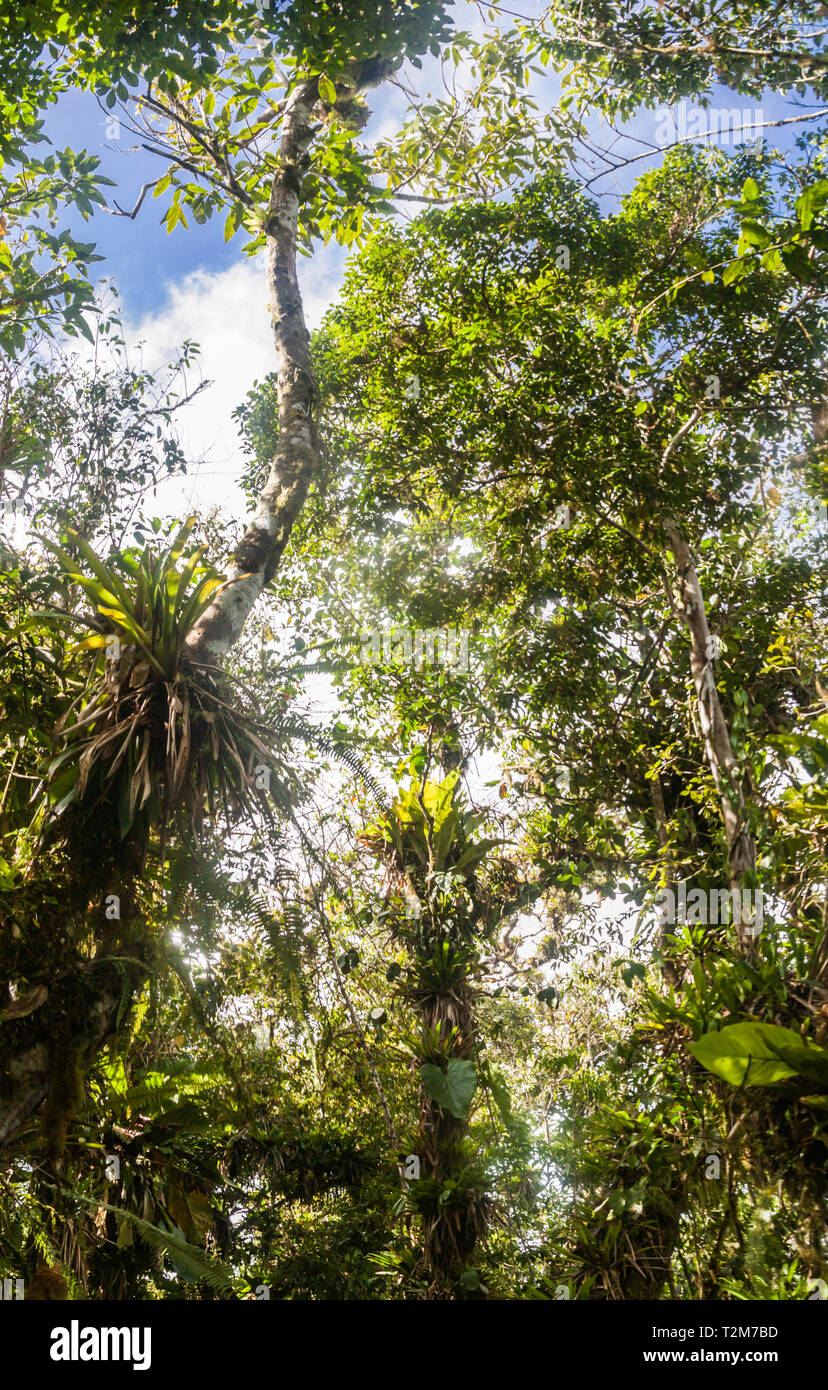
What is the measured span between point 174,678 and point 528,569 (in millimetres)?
3678

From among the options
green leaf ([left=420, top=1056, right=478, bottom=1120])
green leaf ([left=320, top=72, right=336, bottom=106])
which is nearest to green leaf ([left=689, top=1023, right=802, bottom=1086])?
green leaf ([left=420, top=1056, right=478, bottom=1120])

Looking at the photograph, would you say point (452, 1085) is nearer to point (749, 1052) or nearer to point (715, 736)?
point (749, 1052)

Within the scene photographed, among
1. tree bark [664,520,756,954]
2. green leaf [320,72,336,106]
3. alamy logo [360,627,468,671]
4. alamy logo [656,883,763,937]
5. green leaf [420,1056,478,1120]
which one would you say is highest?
green leaf [320,72,336,106]

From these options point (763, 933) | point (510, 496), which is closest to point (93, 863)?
point (763, 933)

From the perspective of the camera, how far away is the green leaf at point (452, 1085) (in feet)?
16.4

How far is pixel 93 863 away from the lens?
286 centimetres

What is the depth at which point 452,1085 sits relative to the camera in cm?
505

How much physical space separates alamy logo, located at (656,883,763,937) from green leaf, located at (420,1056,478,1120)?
5.84ft
